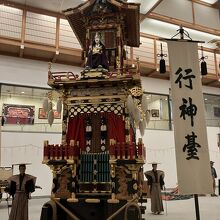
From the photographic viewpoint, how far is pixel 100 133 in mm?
6898

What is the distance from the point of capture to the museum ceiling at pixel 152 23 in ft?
39.9

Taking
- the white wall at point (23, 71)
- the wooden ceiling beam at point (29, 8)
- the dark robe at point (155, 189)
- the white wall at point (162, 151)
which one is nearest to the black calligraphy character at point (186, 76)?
the dark robe at point (155, 189)

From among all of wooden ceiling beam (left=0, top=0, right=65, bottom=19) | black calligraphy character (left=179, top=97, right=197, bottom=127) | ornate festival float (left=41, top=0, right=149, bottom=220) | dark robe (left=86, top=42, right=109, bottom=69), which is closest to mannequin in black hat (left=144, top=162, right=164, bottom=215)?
ornate festival float (left=41, top=0, right=149, bottom=220)

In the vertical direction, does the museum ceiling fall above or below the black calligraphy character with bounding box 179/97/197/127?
above

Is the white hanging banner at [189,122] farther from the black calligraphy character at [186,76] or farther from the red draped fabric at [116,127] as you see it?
the red draped fabric at [116,127]

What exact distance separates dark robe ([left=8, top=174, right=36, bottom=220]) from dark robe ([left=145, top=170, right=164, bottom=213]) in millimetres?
3763

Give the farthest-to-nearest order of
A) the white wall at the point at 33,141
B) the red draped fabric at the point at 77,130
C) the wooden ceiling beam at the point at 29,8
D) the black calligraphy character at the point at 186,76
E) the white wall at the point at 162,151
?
the white wall at the point at 162,151 < the wooden ceiling beam at the point at 29,8 < the white wall at the point at 33,141 < the red draped fabric at the point at 77,130 < the black calligraphy character at the point at 186,76

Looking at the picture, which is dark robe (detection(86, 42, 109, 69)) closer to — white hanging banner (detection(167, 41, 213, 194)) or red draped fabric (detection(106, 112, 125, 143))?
red draped fabric (detection(106, 112, 125, 143))

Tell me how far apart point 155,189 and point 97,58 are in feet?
14.7

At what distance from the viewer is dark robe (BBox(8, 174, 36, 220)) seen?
20.7ft

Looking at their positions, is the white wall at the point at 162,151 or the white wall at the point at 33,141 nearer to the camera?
the white wall at the point at 33,141

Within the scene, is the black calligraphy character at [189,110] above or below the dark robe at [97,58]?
below

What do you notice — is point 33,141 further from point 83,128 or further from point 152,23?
point 152,23

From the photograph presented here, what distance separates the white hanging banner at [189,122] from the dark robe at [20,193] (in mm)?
4033
